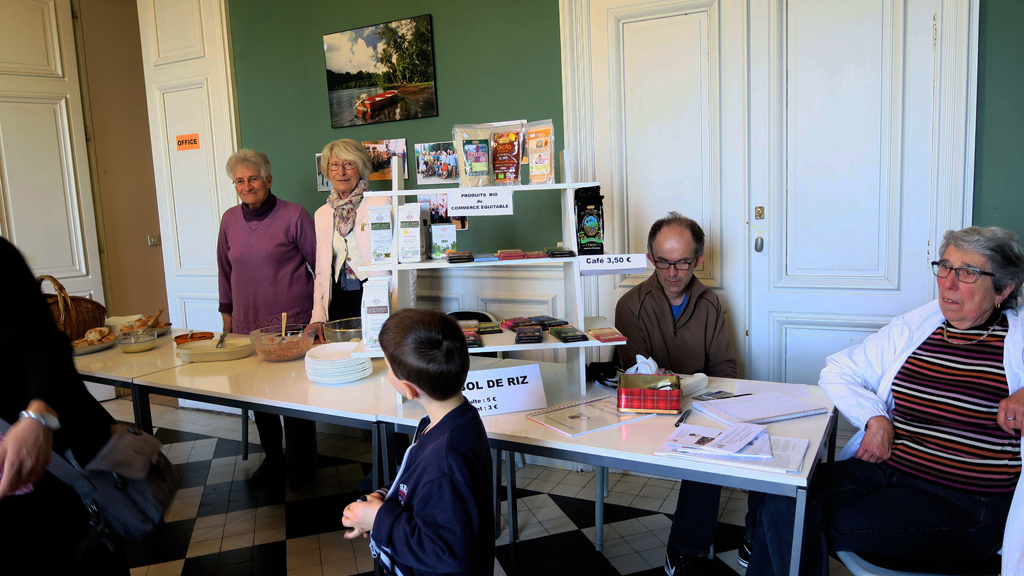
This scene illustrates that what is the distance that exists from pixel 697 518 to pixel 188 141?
3966mm

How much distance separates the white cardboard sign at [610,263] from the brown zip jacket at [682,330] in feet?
1.45

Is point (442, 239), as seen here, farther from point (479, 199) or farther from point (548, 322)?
point (548, 322)

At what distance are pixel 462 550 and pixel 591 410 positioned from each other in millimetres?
727

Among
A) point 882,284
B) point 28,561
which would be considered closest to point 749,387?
point 882,284

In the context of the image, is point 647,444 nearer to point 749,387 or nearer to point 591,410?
point 591,410

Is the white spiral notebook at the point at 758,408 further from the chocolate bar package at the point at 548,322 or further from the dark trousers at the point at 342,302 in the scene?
the dark trousers at the point at 342,302

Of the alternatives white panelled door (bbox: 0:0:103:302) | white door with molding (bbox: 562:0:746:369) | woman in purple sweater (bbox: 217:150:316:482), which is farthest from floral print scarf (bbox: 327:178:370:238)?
white panelled door (bbox: 0:0:103:302)

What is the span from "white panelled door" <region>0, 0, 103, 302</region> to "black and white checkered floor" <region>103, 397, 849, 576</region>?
2.11 metres

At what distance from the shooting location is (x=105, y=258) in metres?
4.93

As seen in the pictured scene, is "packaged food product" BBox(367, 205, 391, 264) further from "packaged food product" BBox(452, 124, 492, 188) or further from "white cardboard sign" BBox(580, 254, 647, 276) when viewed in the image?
"white cardboard sign" BBox(580, 254, 647, 276)

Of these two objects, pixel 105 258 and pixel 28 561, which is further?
pixel 105 258

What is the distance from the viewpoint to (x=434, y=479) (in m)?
1.35

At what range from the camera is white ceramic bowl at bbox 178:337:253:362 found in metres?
2.61

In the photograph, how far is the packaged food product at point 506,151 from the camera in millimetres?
2170
